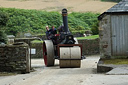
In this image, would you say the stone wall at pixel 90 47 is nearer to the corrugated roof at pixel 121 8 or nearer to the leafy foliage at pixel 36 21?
the leafy foliage at pixel 36 21

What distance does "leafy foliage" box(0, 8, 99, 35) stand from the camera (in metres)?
41.9

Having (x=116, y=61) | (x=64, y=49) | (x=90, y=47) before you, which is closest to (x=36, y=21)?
(x=90, y=47)

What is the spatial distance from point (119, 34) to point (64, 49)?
2786 millimetres

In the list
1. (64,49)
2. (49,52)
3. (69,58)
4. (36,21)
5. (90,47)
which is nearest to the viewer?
(69,58)

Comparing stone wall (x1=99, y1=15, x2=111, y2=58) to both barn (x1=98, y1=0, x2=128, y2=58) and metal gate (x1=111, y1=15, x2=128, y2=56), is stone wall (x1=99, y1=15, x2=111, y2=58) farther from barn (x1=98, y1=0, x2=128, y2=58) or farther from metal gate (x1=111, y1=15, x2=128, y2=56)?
metal gate (x1=111, y1=15, x2=128, y2=56)

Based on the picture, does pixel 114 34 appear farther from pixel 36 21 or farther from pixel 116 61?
pixel 36 21

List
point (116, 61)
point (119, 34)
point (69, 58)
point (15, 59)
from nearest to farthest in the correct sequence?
point (116, 61) < point (15, 59) < point (119, 34) < point (69, 58)

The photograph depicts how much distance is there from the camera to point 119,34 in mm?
→ 17656

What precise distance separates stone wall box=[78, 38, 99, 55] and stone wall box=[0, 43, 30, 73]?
14096 millimetres

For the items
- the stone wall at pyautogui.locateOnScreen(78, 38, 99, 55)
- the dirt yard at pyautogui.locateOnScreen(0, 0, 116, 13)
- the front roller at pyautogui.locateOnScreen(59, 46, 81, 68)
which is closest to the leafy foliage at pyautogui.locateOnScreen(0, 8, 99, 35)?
the dirt yard at pyautogui.locateOnScreen(0, 0, 116, 13)

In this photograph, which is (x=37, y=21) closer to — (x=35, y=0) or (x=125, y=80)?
(x=35, y=0)

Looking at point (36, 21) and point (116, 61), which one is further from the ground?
point (36, 21)

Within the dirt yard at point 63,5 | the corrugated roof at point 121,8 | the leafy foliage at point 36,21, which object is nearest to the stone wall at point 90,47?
the leafy foliage at point 36,21

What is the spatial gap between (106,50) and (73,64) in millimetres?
1981
